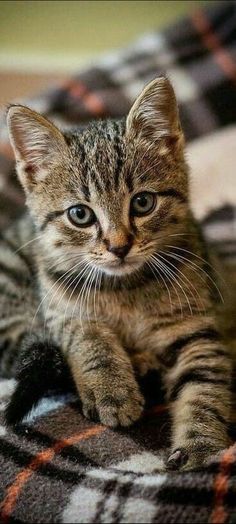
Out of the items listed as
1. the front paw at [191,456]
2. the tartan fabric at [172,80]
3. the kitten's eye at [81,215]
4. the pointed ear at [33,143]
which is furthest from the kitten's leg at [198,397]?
the tartan fabric at [172,80]

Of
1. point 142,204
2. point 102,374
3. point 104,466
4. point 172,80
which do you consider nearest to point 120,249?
point 142,204

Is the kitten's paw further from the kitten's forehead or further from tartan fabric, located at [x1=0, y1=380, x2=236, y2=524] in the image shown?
the kitten's forehead

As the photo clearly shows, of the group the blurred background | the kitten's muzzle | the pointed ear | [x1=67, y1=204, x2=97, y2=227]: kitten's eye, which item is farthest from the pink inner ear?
the blurred background

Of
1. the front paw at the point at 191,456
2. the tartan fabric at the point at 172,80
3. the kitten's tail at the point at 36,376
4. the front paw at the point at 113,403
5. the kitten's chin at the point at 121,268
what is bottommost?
the front paw at the point at 191,456

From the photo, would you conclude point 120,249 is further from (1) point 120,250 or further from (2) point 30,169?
(2) point 30,169

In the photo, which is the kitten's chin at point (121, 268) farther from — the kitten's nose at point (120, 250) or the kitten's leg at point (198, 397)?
the kitten's leg at point (198, 397)

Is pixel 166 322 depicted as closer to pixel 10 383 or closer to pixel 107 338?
pixel 107 338
